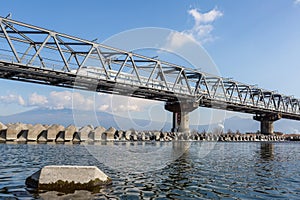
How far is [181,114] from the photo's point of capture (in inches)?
3317

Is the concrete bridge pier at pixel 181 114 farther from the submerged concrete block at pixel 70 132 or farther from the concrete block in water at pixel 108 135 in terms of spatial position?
the submerged concrete block at pixel 70 132

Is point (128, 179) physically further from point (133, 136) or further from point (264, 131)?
point (264, 131)

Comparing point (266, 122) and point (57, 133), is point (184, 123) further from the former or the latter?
point (266, 122)

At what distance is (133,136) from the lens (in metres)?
65.6

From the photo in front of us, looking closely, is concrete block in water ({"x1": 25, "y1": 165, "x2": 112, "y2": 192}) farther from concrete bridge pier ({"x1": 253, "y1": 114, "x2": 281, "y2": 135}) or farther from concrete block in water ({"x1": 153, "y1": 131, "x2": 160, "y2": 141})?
concrete bridge pier ({"x1": 253, "y1": 114, "x2": 281, "y2": 135})

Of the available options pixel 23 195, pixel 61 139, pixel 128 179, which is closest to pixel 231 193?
pixel 128 179

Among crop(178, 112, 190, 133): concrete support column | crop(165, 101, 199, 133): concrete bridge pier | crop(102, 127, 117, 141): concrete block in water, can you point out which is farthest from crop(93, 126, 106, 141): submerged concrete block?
crop(165, 101, 199, 133): concrete bridge pier

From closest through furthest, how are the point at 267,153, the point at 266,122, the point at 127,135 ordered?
the point at 267,153 < the point at 127,135 < the point at 266,122

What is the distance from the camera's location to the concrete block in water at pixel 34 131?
153ft

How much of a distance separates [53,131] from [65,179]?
39.1 meters

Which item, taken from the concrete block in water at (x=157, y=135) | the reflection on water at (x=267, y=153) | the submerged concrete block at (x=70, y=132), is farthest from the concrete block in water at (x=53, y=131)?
the reflection on water at (x=267, y=153)

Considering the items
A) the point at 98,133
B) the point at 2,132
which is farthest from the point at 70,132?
the point at 2,132

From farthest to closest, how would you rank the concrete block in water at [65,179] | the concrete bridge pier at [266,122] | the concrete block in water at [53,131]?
1. the concrete bridge pier at [266,122]
2. the concrete block in water at [53,131]
3. the concrete block in water at [65,179]

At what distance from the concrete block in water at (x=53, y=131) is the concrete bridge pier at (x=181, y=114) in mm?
39563
